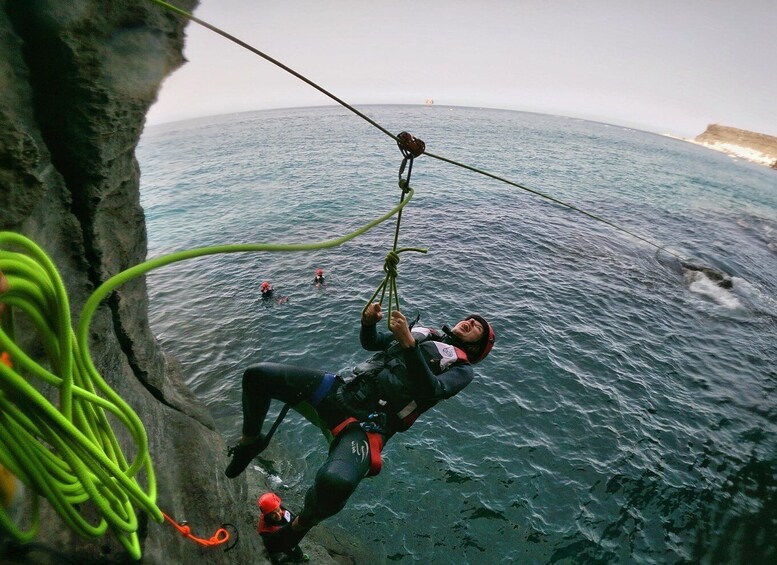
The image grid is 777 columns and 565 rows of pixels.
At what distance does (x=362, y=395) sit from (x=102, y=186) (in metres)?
3.81

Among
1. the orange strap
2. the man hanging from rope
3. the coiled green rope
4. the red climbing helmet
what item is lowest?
the red climbing helmet

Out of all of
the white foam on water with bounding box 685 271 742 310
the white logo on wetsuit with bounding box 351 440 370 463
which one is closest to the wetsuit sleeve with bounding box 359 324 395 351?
the white logo on wetsuit with bounding box 351 440 370 463

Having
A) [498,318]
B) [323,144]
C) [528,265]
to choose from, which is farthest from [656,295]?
[323,144]

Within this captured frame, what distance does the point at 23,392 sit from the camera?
1847mm

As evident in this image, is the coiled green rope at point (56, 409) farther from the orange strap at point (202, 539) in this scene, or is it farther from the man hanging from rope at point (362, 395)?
the man hanging from rope at point (362, 395)

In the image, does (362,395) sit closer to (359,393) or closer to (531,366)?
(359,393)

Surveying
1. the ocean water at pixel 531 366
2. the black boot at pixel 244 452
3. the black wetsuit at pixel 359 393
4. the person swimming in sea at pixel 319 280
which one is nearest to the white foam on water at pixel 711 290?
the ocean water at pixel 531 366

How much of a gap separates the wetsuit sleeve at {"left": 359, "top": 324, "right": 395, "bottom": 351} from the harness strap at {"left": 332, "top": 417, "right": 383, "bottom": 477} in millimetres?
1063

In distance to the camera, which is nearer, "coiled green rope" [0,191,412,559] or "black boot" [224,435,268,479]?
"coiled green rope" [0,191,412,559]

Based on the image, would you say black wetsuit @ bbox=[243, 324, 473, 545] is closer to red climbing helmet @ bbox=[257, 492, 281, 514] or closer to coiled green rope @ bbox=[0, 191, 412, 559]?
red climbing helmet @ bbox=[257, 492, 281, 514]

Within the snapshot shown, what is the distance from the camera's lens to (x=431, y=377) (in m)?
4.55

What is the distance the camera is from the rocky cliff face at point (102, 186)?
3238 mm

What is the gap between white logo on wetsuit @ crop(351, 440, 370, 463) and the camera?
456 cm

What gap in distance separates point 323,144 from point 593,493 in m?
64.1
